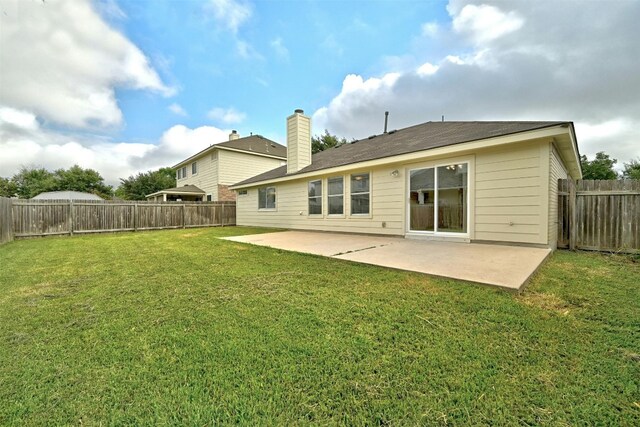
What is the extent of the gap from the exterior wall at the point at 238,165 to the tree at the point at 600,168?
2892 centimetres

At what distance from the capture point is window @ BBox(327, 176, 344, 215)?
9367 mm

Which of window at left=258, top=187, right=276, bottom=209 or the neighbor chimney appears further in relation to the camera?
window at left=258, top=187, right=276, bottom=209

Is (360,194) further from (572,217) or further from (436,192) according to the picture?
(572,217)

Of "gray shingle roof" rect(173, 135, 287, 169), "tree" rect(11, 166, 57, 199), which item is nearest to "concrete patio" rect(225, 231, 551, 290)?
"gray shingle roof" rect(173, 135, 287, 169)

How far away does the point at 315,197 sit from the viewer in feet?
34.1

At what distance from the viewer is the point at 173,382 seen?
1594 mm

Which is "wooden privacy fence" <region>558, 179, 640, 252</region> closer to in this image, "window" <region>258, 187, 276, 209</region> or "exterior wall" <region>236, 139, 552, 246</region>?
"exterior wall" <region>236, 139, 552, 246</region>

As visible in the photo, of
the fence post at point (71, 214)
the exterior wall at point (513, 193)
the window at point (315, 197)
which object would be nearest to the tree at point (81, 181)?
the fence post at point (71, 214)

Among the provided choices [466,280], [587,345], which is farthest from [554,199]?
[587,345]

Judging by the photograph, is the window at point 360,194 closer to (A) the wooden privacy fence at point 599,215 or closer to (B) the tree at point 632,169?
(A) the wooden privacy fence at point 599,215

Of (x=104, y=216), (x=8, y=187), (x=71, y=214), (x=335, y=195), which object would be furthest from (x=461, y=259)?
(x=8, y=187)

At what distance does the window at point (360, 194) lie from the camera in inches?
337

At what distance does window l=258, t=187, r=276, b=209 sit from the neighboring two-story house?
5.30 meters

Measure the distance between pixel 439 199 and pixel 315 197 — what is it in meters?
4.83
